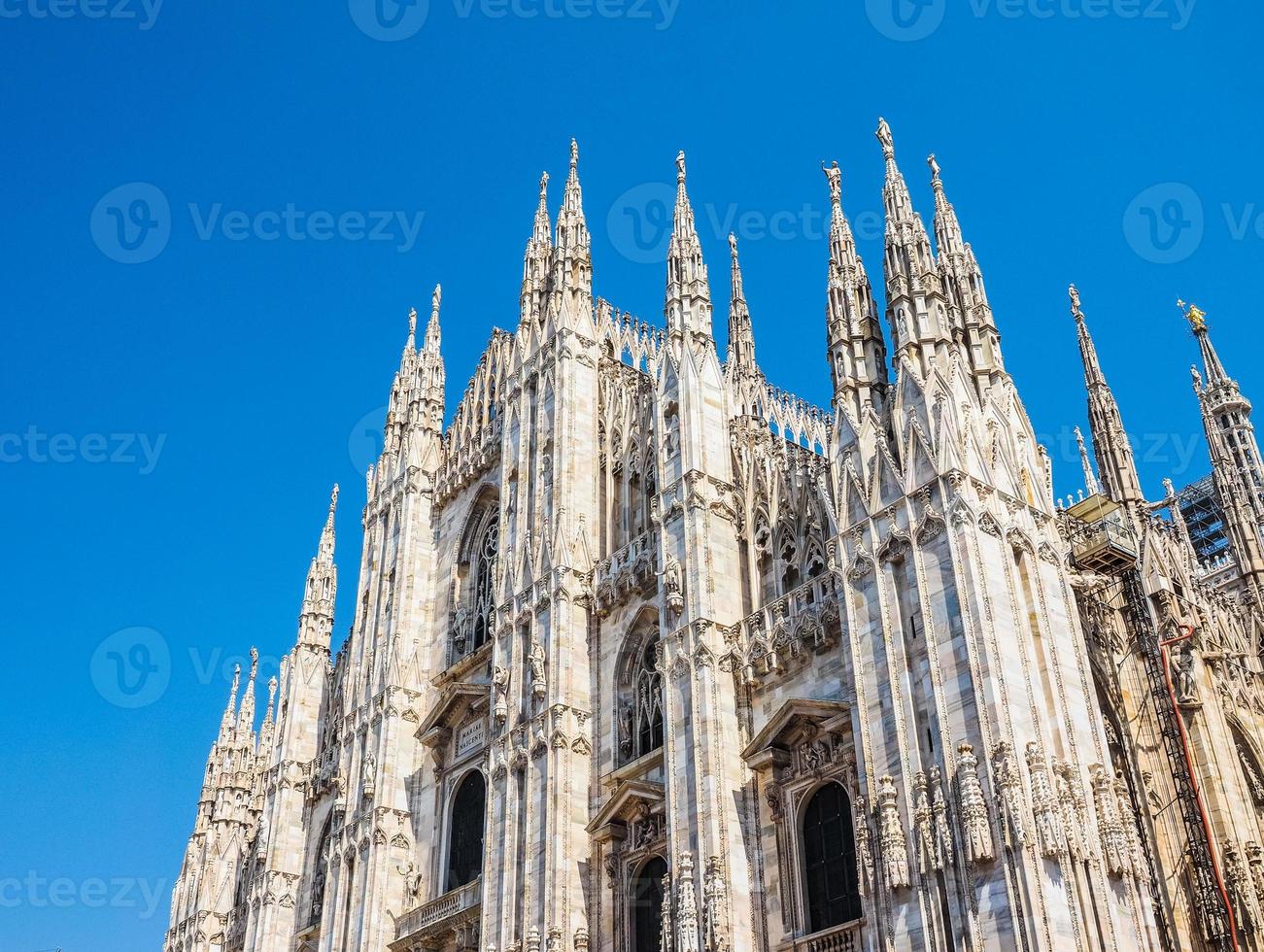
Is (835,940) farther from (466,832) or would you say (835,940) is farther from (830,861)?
(466,832)

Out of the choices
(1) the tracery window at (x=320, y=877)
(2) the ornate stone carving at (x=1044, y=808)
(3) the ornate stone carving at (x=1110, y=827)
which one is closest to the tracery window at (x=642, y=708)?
(2) the ornate stone carving at (x=1044, y=808)

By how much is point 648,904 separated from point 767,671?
5.82 m

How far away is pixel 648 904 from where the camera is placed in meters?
28.5

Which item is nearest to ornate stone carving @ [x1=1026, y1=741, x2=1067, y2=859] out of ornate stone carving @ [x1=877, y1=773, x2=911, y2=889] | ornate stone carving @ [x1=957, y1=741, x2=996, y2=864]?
ornate stone carving @ [x1=957, y1=741, x2=996, y2=864]

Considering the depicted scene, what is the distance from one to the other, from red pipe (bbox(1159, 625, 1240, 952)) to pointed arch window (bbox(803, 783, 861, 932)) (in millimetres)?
7787

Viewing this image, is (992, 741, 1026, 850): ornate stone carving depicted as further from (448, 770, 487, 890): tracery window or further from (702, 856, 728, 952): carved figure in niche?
(448, 770, 487, 890): tracery window

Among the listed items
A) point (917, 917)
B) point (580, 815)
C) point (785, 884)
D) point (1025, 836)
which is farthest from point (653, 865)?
point (1025, 836)

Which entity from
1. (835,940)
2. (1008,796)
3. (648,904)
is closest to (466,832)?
(648,904)

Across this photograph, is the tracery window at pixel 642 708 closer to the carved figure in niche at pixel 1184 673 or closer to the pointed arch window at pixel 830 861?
the pointed arch window at pixel 830 861

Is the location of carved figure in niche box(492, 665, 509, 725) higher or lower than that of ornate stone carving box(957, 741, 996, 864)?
higher

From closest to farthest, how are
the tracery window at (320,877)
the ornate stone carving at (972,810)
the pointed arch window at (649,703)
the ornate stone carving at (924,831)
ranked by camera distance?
the ornate stone carving at (972,810), the ornate stone carving at (924,831), the pointed arch window at (649,703), the tracery window at (320,877)

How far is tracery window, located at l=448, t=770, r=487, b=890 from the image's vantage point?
114ft

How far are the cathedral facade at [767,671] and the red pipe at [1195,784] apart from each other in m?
0.11

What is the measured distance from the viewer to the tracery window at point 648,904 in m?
28.0
